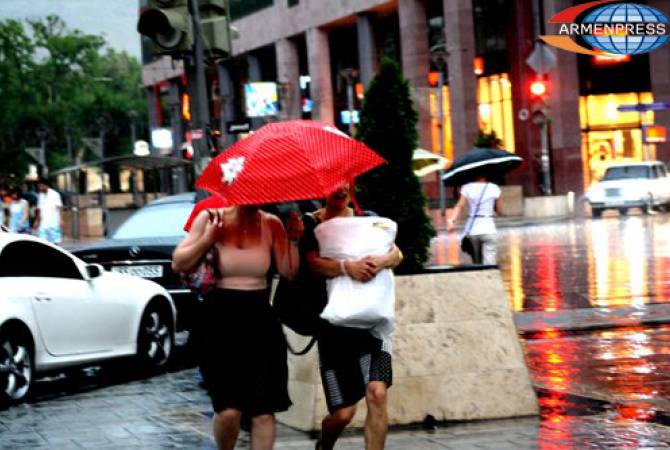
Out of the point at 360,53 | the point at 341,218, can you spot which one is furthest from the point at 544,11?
the point at 341,218

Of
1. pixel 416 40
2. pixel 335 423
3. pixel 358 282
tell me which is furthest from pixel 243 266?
pixel 416 40

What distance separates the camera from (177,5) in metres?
12.7

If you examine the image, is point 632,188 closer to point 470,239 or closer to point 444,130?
point 444,130

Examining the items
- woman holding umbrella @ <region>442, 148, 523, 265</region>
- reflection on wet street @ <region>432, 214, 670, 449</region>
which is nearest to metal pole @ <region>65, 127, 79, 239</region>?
reflection on wet street @ <region>432, 214, 670, 449</region>

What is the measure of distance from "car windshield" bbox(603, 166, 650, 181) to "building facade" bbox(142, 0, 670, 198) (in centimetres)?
432

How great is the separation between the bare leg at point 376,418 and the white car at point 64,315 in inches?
207

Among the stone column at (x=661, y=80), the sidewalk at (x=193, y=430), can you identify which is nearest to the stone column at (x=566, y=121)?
the stone column at (x=661, y=80)

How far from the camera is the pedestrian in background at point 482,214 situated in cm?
1670

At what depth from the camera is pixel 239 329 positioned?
6969 millimetres

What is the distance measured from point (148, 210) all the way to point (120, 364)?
10.8ft

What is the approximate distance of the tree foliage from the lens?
394ft

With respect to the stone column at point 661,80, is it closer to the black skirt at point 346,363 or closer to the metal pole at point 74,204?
the metal pole at point 74,204

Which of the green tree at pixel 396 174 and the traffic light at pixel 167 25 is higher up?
the traffic light at pixel 167 25

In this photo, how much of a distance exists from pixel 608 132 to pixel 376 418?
5594cm
